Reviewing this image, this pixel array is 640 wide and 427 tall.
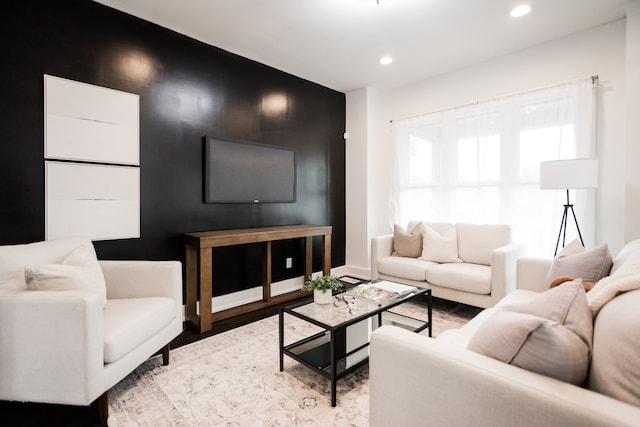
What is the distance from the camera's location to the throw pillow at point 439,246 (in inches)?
134

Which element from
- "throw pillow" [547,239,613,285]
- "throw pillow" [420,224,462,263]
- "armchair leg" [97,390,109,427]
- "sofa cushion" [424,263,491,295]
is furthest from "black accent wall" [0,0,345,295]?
"throw pillow" [547,239,613,285]

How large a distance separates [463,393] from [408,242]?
2774 millimetres

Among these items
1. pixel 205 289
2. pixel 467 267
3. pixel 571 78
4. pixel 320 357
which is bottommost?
pixel 320 357

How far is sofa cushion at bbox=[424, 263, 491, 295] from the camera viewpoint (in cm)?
283

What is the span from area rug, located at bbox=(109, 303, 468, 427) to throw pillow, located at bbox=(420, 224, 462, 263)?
1719 mm

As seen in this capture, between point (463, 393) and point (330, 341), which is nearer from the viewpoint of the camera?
point (463, 393)

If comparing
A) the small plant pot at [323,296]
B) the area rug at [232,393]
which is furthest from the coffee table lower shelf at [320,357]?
the small plant pot at [323,296]

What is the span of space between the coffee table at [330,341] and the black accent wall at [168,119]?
58.4 inches

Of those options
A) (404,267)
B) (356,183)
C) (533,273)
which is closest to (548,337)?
(533,273)

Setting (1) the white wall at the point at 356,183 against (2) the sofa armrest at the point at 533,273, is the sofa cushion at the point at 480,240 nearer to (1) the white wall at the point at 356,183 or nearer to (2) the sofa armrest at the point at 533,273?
(2) the sofa armrest at the point at 533,273

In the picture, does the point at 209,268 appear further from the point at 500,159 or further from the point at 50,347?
the point at 500,159

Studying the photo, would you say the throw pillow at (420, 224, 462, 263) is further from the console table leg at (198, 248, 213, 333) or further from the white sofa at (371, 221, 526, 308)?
the console table leg at (198, 248, 213, 333)

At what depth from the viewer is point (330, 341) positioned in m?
1.91

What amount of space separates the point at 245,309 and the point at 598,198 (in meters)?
3.55
